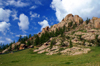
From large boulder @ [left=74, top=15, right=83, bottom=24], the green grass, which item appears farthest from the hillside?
the green grass

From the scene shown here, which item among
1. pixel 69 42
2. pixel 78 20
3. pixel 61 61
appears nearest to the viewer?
pixel 61 61

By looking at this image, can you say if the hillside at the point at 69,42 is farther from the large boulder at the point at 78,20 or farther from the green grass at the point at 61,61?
the green grass at the point at 61,61

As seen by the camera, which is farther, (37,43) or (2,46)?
(2,46)

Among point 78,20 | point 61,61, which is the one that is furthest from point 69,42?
point 78,20

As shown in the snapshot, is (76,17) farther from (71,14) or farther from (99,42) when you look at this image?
(99,42)

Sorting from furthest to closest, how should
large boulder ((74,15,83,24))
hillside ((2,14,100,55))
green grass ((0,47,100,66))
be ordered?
large boulder ((74,15,83,24)) → hillside ((2,14,100,55)) → green grass ((0,47,100,66))

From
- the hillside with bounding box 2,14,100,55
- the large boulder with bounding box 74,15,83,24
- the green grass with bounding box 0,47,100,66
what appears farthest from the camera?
the large boulder with bounding box 74,15,83,24

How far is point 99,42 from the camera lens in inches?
2510

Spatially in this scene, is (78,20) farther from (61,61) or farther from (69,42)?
(61,61)

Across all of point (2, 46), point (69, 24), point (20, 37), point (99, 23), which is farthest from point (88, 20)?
point (2, 46)

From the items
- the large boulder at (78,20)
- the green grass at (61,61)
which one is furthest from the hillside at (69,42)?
the green grass at (61,61)

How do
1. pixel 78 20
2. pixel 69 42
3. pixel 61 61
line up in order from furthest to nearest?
1. pixel 78 20
2. pixel 69 42
3. pixel 61 61

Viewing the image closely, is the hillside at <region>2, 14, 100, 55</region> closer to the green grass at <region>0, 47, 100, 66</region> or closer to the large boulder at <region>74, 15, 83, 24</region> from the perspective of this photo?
the large boulder at <region>74, 15, 83, 24</region>

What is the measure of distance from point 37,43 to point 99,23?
10686 centimetres
